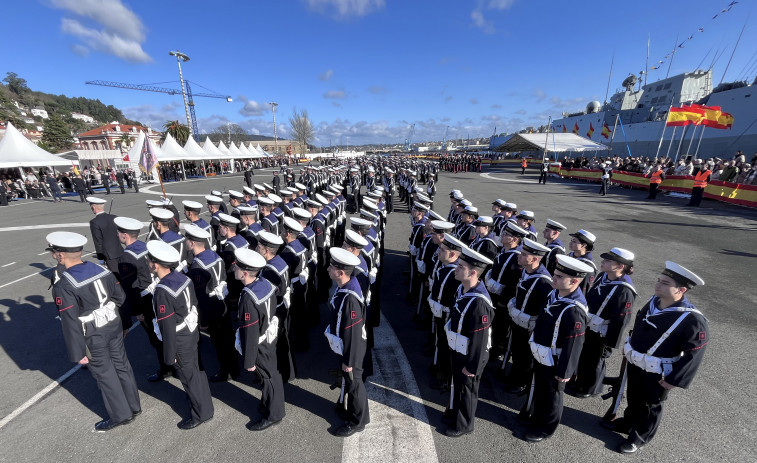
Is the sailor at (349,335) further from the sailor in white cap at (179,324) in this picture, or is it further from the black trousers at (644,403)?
the black trousers at (644,403)

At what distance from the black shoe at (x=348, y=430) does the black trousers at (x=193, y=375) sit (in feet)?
5.34

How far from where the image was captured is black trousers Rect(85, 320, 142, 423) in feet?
10.9

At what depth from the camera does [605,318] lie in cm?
380

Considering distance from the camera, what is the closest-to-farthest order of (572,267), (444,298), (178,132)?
(572,267) → (444,298) → (178,132)

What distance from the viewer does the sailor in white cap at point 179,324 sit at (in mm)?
3135

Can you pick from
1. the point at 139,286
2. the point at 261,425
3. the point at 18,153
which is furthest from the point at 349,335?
the point at 18,153

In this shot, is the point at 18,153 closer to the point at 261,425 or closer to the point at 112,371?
the point at 112,371

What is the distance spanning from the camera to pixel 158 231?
608 cm

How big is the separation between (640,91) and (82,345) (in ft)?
203

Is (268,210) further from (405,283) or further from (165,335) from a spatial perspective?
(165,335)

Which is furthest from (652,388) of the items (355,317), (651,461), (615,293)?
(355,317)

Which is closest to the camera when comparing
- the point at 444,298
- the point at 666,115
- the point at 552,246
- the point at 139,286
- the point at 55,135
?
the point at 444,298

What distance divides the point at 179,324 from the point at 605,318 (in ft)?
16.7

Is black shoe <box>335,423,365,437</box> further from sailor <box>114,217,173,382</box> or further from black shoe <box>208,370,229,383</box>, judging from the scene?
sailor <box>114,217,173,382</box>
